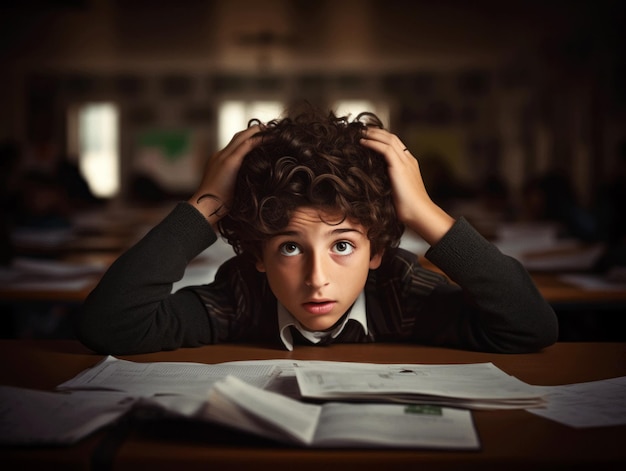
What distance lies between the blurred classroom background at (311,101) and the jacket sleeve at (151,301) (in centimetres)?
26

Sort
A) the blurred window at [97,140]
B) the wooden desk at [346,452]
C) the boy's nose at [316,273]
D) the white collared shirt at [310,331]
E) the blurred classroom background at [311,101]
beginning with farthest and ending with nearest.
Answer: the blurred window at [97,140] < the blurred classroom background at [311,101] < the white collared shirt at [310,331] < the boy's nose at [316,273] < the wooden desk at [346,452]

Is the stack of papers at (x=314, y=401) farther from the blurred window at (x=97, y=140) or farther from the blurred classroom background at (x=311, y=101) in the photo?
the blurred window at (x=97, y=140)

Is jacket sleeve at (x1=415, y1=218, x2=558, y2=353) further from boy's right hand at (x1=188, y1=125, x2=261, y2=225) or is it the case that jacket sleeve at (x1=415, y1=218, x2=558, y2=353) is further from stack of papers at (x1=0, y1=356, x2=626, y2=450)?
boy's right hand at (x1=188, y1=125, x2=261, y2=225)

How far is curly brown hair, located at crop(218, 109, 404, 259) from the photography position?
1025 mm

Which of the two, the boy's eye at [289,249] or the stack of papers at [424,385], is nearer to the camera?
the stack of papers at [424,385]

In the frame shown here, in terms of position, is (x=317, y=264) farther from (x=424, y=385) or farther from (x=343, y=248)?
(x=424, y=385)

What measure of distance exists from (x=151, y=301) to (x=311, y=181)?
11.4 inches

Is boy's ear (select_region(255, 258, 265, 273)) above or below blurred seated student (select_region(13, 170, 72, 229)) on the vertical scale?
above

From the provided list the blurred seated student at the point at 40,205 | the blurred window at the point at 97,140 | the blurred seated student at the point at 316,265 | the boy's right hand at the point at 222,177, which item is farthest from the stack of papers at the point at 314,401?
the blurred window at the point at 97,140

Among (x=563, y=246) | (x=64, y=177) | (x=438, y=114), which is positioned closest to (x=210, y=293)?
(x=563, y=246)

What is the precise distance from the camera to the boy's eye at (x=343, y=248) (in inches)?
41.0

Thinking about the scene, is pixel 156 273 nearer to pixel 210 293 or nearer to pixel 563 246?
pixel 210 293

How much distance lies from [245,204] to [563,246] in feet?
6.63

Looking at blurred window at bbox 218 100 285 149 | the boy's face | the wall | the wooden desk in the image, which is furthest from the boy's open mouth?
blurred window at bbox 218 100 285 149
